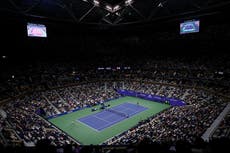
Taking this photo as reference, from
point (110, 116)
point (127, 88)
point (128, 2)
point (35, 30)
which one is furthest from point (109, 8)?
point (110, 116)

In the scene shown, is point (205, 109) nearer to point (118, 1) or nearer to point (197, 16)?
point (197, 16)

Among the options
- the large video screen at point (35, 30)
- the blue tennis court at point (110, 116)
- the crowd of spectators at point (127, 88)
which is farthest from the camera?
the large video screen at point (35, 30)

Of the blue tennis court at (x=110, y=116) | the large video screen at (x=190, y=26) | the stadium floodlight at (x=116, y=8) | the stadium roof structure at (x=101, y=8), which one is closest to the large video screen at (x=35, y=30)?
the stadium roof structure at (x=101, y=8)

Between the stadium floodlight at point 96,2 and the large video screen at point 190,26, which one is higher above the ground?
the stadium floodlight at point 96,2

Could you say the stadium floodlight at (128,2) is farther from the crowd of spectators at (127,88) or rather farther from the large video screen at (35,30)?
the crowd of spectators at (127,88)

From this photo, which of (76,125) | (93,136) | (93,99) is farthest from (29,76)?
(93,136)

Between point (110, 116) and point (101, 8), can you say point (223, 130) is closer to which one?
point (110, 116)
